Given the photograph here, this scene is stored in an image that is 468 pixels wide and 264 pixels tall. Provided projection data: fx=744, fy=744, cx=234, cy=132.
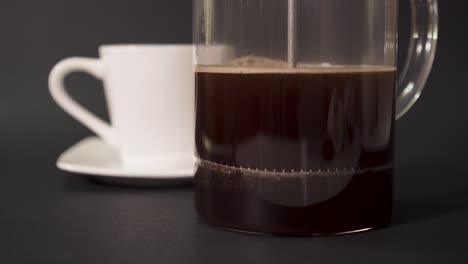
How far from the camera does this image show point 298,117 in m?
0.60

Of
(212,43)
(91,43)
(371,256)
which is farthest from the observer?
(91,43)

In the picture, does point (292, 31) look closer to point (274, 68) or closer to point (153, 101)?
point (274, 68)

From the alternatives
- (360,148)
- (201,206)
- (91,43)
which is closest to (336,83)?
(360,148)

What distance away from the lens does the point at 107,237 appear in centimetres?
63

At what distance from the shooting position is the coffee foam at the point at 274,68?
60 centimetres

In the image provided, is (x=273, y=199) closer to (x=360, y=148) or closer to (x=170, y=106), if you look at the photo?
(x=360, y=148)

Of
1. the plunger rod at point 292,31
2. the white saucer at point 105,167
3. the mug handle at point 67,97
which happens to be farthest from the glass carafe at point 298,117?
the mug handle at point 67,97

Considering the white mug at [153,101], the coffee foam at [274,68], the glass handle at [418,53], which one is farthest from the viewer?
the white mug at [153,101]

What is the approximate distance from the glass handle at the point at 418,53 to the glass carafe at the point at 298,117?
2.5 inches

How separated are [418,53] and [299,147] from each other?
0.19m

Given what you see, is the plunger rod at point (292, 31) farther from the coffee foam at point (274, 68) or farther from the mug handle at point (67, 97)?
the mug handle at point (67, 97)

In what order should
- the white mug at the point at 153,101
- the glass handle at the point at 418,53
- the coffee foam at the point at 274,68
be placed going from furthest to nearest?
the white mug at the point at 153,101 < the glass handle at the point at 418,53 < the coffee foam at the point at 274,68

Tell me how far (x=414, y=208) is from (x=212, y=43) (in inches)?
10.2

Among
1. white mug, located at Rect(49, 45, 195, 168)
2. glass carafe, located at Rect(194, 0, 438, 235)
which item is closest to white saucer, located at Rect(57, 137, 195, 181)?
white mug, located at Rect(49, 45, 195, 168)
